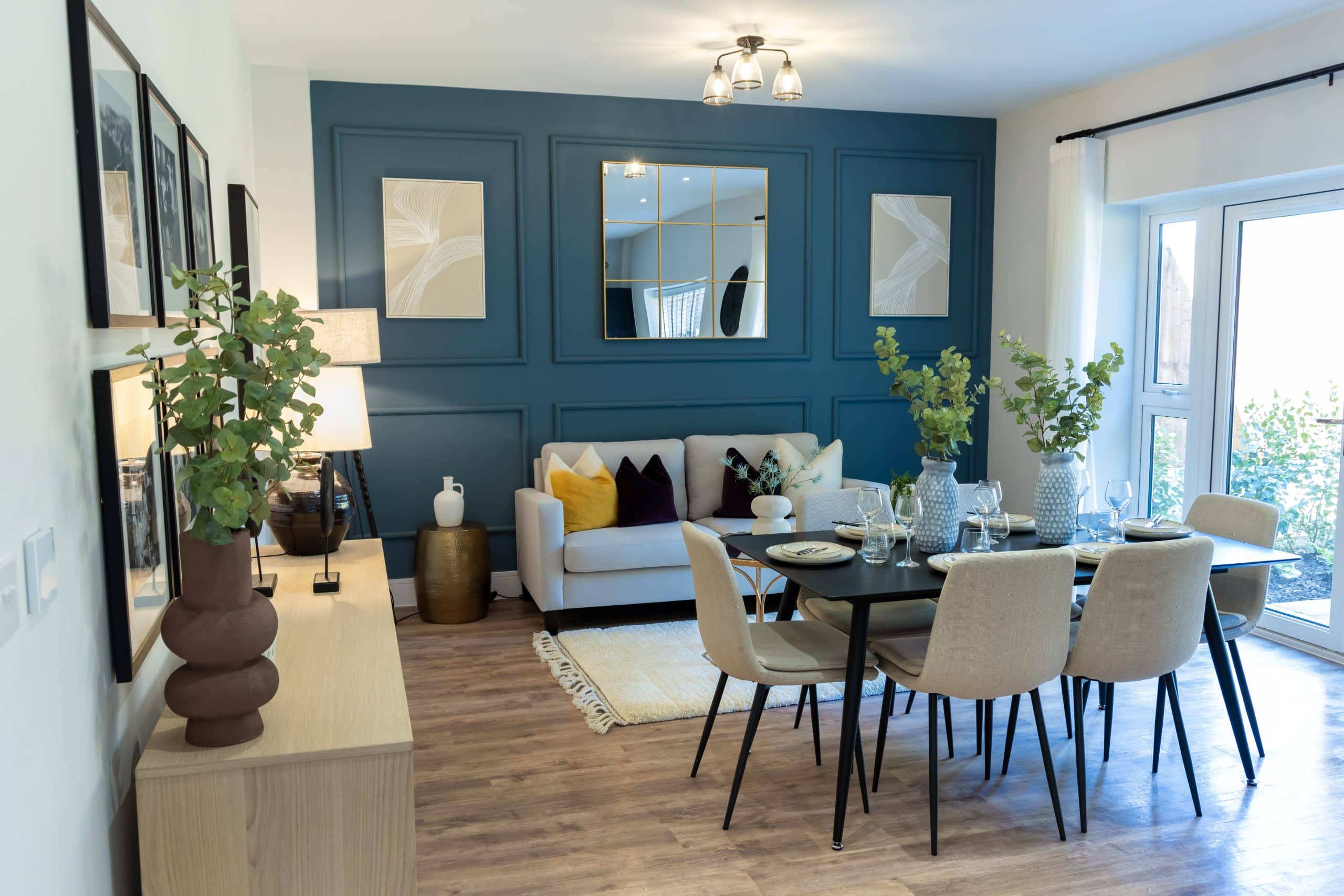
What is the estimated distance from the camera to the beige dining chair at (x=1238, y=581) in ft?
10.9

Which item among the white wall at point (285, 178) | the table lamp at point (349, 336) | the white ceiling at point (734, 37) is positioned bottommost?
the table lamp at point (349, 336)

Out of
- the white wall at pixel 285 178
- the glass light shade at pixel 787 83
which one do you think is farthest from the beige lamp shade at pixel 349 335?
the glass light shade at pixel 787 83

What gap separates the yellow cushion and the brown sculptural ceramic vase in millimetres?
3199

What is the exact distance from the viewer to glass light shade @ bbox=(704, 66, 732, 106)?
429cm

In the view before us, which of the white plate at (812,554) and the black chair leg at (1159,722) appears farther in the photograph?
the black chair leg at (1159,722)

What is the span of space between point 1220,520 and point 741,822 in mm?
2137

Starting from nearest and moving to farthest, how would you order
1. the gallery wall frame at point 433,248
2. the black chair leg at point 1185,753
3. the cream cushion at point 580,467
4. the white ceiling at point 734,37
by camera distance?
1. the black chair leg at point 1185,753
2. the white ceiling at point 734,37
3. the cream cushion at point 580,467
4. the gallery wall frame at point 433,248

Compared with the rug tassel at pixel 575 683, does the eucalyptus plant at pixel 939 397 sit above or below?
above

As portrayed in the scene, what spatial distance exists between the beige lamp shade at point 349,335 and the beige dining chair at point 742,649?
6.82 ft

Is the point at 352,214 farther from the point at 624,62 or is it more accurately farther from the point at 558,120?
the point at 624,62

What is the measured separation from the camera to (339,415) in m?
3.52

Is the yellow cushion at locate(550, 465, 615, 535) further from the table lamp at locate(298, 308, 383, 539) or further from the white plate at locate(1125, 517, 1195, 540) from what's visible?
the white plate at locate(1125, 517, 1195, 540)

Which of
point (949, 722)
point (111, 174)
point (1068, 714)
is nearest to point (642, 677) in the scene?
point (949, 722)

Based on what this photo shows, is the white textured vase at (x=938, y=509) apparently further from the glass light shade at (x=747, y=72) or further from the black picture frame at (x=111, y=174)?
the black picture frame at (x=111, y=174)
